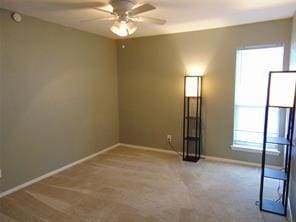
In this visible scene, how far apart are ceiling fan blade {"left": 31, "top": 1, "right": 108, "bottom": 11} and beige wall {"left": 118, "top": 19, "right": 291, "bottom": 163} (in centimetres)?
180

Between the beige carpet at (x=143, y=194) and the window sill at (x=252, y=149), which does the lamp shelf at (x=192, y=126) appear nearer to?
the beige carpet at (x=143, y=194)

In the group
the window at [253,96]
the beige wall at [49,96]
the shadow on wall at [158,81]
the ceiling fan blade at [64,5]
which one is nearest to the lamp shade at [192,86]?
the shadow on wall at [158,81]

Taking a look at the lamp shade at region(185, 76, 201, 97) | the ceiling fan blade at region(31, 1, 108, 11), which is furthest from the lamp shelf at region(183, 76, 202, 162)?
the ceiling fan blade at region(31, 1, 108, 11)

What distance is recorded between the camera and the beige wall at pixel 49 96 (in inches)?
107

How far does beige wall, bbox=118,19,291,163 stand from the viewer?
3.50 m

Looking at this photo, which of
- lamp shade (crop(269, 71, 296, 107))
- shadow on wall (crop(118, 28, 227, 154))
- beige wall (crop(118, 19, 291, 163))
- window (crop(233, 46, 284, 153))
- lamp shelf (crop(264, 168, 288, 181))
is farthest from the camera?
shadow on wall (crop(118, 28, 227, 154))

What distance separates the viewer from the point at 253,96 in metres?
3.51

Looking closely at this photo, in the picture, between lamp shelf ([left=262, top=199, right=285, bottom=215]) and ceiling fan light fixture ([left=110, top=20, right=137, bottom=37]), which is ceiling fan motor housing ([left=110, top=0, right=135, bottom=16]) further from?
lamp shelf ([left=262, top=199, right=285, bottom=215])

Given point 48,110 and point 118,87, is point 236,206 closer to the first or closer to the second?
point 48,110

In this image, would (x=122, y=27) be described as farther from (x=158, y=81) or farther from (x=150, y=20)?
(x=158, y=81)

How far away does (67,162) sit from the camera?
355 cm

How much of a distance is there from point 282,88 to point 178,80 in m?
2.05

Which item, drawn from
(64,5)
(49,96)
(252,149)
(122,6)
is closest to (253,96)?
(252,149)

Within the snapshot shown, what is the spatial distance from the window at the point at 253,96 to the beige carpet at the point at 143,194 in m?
0.56
